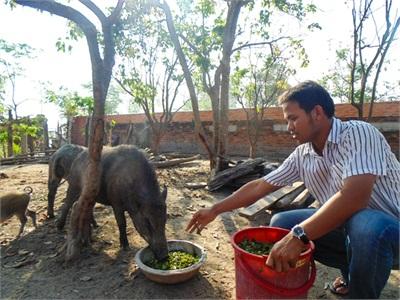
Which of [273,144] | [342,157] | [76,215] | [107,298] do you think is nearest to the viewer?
[342,157]

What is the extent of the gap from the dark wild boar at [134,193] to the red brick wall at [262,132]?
13.5 metres

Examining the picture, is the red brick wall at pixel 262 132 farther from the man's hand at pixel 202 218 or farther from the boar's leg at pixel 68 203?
the man's hand at pixel 202 218

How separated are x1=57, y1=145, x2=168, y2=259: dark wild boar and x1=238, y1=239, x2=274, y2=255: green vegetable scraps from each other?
1238 millimetres

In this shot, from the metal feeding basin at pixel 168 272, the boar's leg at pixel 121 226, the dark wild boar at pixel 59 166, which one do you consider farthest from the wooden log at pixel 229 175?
the metal feeding basin at pixel 168 272

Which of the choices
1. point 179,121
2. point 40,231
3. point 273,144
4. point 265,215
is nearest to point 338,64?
point 273,144

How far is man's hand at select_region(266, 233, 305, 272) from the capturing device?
2.16m

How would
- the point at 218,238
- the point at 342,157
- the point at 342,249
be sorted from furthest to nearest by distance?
the point at 218,238 < the point at 342,249 < the point at 342,157

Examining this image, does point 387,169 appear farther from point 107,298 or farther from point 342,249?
point 107,298

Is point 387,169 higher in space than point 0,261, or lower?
higher

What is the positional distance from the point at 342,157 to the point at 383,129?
14.3 meters

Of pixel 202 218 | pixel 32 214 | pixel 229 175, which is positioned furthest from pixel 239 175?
pixel 202 218

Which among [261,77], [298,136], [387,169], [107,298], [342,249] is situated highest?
[261,77]

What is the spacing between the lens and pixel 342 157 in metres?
2.65

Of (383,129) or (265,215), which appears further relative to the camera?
(383,129)
